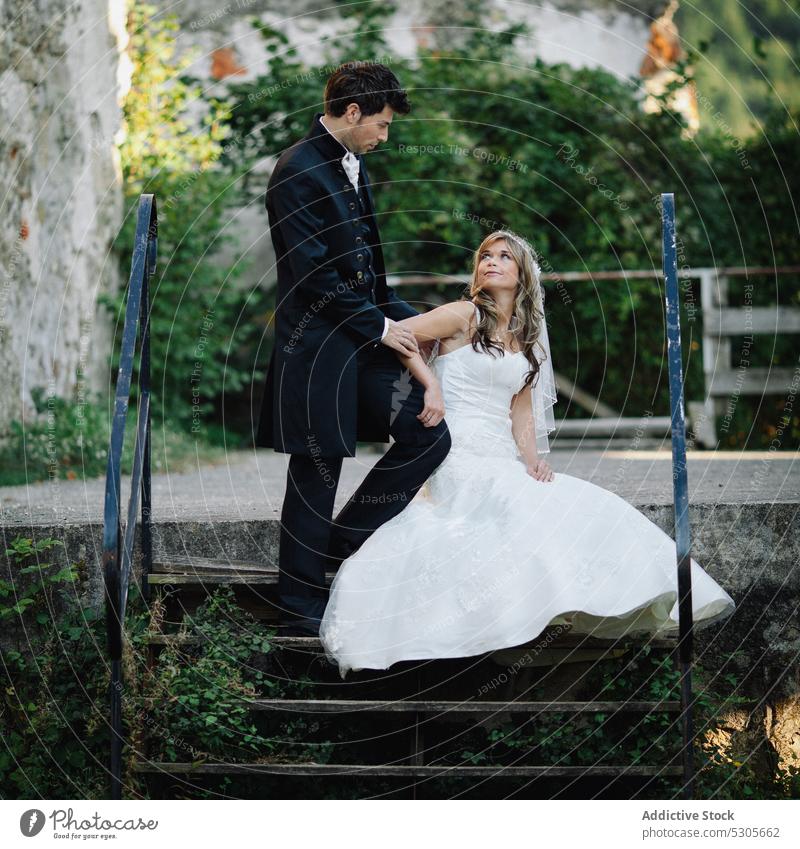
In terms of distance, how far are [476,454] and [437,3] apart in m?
7.29

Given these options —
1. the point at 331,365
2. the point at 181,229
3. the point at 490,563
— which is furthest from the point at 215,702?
the point at 181,229

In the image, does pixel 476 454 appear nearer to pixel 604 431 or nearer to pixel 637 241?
pixel 604 431

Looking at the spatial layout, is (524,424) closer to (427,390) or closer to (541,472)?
(541,472)

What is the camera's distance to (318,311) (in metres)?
3.50

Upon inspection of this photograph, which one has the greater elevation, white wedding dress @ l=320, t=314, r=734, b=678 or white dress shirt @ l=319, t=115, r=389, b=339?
white dress shirt @ l=319, t=115, r=389, b=339

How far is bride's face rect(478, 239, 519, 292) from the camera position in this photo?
155 inches

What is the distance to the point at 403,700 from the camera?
327 centimetres

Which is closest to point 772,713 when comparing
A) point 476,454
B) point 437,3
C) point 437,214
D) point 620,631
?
point 620,631

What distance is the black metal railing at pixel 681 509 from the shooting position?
305 cm

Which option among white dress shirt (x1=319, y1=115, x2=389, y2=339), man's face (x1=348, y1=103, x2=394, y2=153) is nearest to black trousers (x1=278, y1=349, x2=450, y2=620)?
white dress shirt (x1=319, y1=115, x2=389, y2=339)

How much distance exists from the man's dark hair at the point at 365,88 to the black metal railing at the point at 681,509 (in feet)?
3.23

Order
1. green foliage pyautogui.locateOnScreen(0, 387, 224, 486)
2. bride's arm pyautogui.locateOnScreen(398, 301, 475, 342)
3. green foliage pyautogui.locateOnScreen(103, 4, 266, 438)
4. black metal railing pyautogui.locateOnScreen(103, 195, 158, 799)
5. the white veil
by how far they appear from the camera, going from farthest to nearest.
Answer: green foliage pyautogui.locateOnScreen(103, 4, 266, 438) < green foliage pyautogui.locateOnScreen(0, 387, 224, 486) < the white veil < bride's arm pyautogui.locateOnScreen(398, 301, 475, 342) < black metal railing pyautogui.locateOnScreen(103, 195, 158, 799)

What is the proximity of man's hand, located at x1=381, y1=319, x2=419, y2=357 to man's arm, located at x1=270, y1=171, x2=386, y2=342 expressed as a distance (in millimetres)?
75

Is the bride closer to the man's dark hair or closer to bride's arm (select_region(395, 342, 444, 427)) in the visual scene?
bride's arm (select_region(395, 342, 444, 427))
